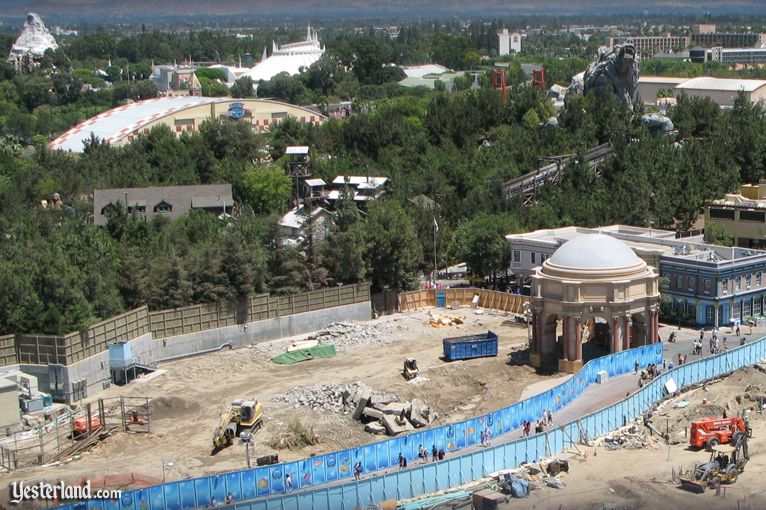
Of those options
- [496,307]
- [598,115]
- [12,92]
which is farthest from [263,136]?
[12,92]

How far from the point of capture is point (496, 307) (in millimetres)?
71875

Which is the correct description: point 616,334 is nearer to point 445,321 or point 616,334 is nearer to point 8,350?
point 445,321

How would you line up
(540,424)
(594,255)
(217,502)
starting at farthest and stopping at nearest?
(594,255) → (540,424) → (217,502)

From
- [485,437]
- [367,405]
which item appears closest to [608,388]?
[485,437]

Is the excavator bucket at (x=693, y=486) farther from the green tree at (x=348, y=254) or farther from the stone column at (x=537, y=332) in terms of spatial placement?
the green tree at (x=348, y=254)

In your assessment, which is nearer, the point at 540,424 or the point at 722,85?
the point at 540,424

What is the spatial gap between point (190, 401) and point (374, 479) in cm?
1597

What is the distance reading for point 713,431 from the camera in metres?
46.8

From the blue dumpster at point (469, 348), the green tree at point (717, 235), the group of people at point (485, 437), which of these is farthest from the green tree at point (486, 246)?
the group of people at point (485, 437)

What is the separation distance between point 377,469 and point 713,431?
12976mm

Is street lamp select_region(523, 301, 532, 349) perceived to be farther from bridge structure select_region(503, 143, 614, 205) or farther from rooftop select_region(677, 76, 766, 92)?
rooftop select_region(677, 76, 766, 92)

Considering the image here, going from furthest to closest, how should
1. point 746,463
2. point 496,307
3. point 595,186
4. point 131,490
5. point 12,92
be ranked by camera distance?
point 12,92 < point 595,186 < point 496,307 < point 746,463 < point 131,490

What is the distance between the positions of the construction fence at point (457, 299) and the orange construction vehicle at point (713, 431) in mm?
24619

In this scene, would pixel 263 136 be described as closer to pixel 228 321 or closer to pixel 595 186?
pixel 595 186
